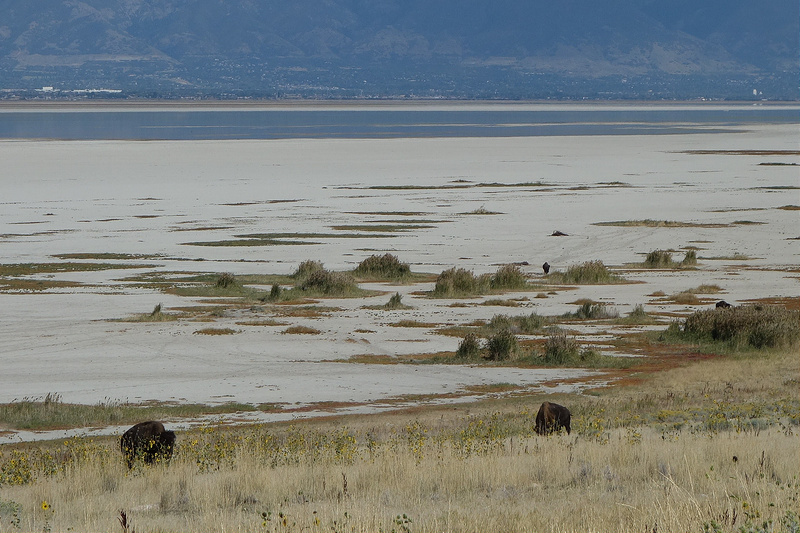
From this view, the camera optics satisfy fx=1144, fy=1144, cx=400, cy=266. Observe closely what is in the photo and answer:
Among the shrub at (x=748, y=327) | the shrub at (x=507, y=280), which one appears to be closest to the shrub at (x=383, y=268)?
the shrub at (x=507, y=280)

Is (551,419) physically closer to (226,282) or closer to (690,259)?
(226,282)

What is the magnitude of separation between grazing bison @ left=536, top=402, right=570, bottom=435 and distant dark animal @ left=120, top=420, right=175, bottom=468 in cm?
386

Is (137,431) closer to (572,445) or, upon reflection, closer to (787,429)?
(572,445)

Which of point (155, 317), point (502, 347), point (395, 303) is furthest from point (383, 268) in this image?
point (502, 347)

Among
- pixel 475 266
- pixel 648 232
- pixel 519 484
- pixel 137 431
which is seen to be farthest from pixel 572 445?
pixel 648 232

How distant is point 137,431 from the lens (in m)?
11.2

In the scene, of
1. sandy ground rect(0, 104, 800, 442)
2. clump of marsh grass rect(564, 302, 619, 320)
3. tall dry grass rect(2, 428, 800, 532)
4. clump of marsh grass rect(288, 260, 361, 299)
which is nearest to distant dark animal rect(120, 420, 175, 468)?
tall dry grass rect(2, 428, 800, 532)

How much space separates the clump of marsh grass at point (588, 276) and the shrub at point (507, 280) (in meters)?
1.25

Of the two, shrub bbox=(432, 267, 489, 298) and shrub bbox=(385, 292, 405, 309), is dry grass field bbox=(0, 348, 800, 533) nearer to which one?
shrub bbox=(385, 292, 405, 309)

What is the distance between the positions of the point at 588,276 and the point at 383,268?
506 cm

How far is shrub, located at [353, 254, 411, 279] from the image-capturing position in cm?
2838

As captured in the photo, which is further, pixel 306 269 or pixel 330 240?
pixel 330 240

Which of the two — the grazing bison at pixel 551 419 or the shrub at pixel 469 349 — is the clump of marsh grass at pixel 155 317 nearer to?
the shrub at pixel 469 349

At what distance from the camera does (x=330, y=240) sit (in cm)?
3609
